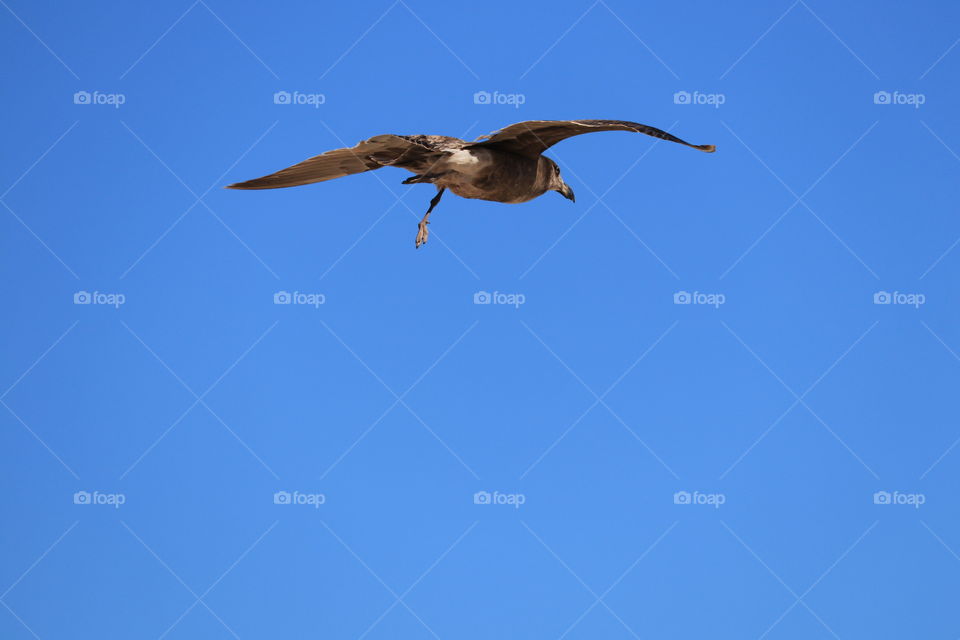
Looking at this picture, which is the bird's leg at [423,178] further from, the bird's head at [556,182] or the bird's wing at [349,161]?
the bird's head at [556,182]

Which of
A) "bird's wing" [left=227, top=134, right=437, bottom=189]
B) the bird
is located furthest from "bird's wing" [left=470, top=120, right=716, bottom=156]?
"bird's wing" [left=227, top=134, right=437, bottom=189]

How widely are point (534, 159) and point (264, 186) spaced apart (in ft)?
3.89

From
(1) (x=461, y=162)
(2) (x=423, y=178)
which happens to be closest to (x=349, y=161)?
(2) (x=423, y=178)

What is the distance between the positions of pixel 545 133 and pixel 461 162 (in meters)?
0.36

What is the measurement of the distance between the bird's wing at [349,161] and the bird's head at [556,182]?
25.9 inches

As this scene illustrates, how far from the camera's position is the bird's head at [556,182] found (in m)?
5.17

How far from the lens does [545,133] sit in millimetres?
4695

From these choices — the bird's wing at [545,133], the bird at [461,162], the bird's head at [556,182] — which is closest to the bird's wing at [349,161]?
the bird at [461,162]

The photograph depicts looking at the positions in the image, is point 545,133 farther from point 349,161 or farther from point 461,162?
point 349,161

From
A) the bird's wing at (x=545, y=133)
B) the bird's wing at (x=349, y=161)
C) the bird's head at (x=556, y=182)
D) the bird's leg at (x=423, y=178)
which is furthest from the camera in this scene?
the bird's head at (x=556, y=182)

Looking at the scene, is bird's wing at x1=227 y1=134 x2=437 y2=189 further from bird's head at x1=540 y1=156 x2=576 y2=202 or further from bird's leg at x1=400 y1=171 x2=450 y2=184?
bird's head at x1=540 y1=156 x2=576 y2=202

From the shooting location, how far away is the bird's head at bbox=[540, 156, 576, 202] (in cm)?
517

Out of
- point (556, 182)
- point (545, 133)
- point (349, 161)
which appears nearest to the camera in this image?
point (545, 133)

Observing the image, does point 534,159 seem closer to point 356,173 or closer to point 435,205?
point 435,205
